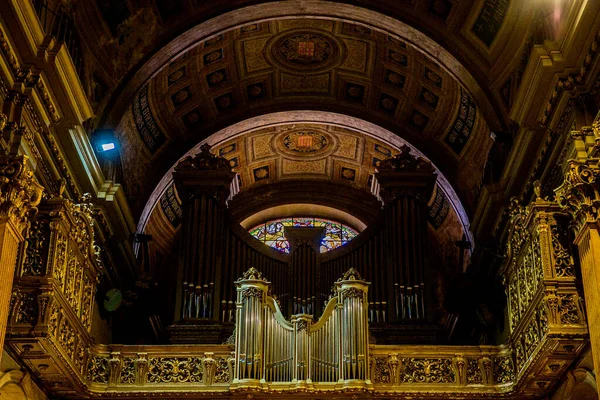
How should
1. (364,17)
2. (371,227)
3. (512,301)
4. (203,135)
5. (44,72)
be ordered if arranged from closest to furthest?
(44,72) → (512,301) → (364,17) → (371,227) → (203,135)

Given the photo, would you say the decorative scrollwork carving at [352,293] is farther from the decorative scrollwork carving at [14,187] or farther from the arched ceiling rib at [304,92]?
the decorative scrollwork carving at [14,187]

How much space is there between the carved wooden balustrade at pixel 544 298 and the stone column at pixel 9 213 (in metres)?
6.95

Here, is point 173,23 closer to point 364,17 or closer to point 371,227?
point 364,17

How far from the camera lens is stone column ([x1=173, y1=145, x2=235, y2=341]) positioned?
65.0 feet

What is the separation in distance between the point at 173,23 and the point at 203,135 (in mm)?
3873

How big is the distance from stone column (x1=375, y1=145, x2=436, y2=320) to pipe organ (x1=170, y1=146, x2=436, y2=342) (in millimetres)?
20

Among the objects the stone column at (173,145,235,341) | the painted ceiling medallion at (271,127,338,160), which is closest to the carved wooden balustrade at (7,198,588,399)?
the stone column at (173,145,235,341)

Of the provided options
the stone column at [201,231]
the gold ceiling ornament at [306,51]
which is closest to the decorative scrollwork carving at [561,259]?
the stone column at [201,231]

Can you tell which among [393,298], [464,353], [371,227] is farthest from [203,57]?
[464,353]

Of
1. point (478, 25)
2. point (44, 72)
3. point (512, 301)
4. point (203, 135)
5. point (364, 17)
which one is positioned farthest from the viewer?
point (203, 135)

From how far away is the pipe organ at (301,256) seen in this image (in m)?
19.8

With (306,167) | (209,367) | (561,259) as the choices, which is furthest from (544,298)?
(306,167)

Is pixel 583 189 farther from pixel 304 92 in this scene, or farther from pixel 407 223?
pixel 304 92

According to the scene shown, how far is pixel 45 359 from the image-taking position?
47.6 ft
